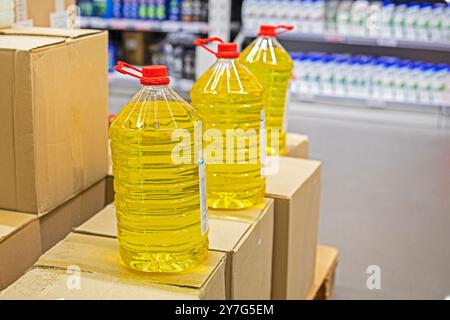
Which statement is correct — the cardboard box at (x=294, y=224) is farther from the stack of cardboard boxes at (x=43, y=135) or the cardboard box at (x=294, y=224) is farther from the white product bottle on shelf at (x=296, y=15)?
the white product bottle on shelf at (x=296, y=15)

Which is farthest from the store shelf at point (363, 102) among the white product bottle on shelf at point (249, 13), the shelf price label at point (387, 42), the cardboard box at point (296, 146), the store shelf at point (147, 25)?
the cardboard box at point (296, 146)

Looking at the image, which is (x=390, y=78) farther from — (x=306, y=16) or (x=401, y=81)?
(x=306, y=16)

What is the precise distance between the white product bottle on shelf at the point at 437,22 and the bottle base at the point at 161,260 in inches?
176

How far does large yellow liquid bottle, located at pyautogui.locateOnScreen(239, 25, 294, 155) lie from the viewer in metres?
2.30

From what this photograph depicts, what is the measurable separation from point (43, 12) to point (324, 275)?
133 cm

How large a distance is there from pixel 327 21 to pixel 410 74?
83 centimetres

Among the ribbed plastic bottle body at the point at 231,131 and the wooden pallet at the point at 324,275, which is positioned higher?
the ribbed plastic bottle body at the point at 231,131

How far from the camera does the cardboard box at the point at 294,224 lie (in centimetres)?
191

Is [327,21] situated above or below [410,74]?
above

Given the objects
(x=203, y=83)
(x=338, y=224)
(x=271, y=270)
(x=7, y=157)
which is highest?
(x=203, y=83)

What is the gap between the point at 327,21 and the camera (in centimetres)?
564

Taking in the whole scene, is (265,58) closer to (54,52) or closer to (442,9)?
(54,52)
